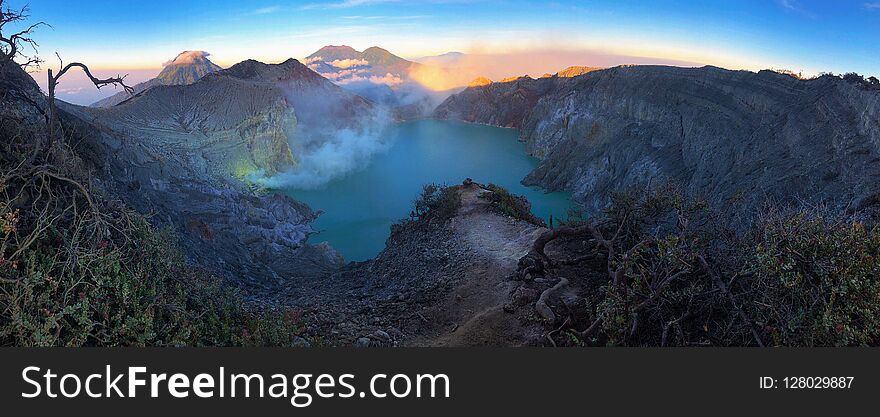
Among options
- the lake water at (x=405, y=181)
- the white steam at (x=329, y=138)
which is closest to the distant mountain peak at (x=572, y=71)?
the lake water at (x=405, y=181)

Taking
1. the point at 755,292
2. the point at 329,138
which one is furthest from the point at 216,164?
the point at 755,292

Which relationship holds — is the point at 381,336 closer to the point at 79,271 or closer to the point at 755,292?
the point at 79,271

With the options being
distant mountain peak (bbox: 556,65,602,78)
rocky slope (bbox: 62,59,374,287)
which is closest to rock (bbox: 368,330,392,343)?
rocky slope (bbox: 62,59,374,287)

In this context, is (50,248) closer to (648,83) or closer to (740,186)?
(740,186)

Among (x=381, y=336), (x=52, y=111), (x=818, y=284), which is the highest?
(x=52, y=111)

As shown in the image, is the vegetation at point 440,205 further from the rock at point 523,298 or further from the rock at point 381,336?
the rock at point 381,336
